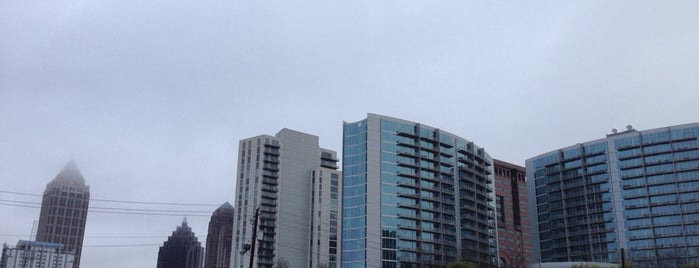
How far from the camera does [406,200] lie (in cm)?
16662

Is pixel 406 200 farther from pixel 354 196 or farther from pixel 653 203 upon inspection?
pixel 653 203

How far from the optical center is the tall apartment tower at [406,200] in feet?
527

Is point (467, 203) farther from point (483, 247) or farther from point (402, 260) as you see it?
point (402, 260)

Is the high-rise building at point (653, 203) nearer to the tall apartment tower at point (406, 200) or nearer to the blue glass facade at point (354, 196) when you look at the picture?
the tall apartment tower at point (406, 200)

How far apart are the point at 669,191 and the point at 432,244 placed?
74.1 m

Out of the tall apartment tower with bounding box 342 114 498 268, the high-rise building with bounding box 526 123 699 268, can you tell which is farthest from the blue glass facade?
the high-rise building with bounding box 526 123 699 268

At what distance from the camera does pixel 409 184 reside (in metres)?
168

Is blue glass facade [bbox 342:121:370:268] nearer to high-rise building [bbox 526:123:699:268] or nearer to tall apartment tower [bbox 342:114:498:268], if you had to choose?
tall apartment tower [bbox 342:114:498:268]

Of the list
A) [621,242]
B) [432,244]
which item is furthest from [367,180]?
[621,242]

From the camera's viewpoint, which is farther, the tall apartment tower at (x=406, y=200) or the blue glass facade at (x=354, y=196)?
the tall apartment tower at (x=406, y=200)

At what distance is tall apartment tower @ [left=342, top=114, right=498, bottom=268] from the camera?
160m

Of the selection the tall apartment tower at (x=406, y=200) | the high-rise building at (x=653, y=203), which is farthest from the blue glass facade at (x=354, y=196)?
the high-rise building at (x=653, y=203)

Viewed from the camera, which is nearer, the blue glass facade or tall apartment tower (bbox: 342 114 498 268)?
the blue glass facade

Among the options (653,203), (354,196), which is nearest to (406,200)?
(354,196)
